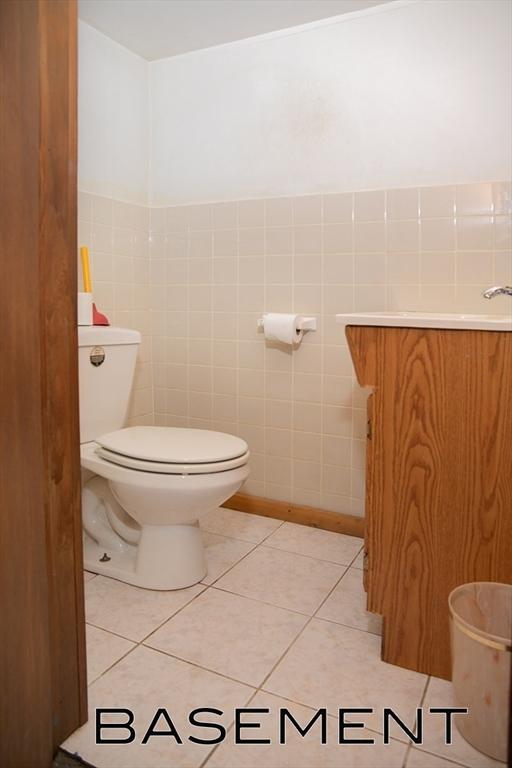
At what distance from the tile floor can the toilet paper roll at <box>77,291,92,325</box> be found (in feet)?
2.81

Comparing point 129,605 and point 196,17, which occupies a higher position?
point 196,17

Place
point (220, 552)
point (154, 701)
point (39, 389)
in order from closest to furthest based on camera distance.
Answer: point (39, 389), point (154, 701), point (220, 552)

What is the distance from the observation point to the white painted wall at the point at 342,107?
71.7 inches

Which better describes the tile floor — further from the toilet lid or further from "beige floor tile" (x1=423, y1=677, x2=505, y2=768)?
the toilet lid

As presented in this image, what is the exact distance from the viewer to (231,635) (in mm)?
1497

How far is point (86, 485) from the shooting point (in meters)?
1.91

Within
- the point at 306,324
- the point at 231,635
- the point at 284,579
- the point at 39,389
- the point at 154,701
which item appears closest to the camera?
the point at 39,389

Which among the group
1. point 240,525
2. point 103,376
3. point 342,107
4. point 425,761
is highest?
point 342,107

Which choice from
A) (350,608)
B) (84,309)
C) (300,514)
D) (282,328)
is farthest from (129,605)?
(282,328)

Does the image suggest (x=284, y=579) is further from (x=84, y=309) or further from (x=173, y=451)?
(x=84, y=309)

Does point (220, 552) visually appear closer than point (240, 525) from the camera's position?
Yes

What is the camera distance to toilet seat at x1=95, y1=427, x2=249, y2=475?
157 cm

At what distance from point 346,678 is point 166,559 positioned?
2.15ft

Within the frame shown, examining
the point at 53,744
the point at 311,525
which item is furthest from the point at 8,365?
the point at 311,525
